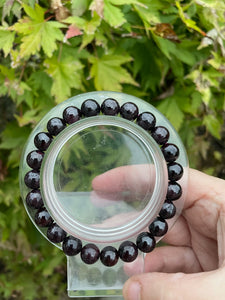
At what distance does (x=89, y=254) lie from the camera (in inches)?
29.7

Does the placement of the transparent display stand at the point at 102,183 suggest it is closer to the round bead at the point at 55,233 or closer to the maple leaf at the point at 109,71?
the round bead at the point at 55,233

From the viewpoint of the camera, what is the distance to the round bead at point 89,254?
29.7 inches

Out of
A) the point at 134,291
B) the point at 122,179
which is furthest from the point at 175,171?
the point at 134,291

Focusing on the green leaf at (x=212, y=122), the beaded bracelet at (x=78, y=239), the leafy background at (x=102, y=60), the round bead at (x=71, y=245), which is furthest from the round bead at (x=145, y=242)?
the green leaf at (x=212, y=122)

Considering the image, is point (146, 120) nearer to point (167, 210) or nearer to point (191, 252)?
point (167, 210)

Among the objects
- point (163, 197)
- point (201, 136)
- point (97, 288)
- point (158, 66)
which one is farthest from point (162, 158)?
point (201, 136)

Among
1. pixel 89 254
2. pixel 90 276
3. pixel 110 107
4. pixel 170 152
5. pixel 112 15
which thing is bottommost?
pixel 90 276

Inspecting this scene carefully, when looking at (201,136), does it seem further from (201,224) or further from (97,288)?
(97,288)

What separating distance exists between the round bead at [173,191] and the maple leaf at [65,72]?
376 mm

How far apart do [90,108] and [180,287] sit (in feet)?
1.34

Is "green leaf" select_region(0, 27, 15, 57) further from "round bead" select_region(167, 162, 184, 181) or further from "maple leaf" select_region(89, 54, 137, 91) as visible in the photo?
"round bead" select_region(167, 162, 184, 181)

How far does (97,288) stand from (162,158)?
338 millimetres

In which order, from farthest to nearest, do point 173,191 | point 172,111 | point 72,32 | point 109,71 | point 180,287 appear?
point 172,111
point 109,71
point 72,32
point 173,191
point 180,287

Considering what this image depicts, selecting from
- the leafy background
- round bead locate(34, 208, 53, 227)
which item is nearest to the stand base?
round bead locate(34, 208, 53, 227)
